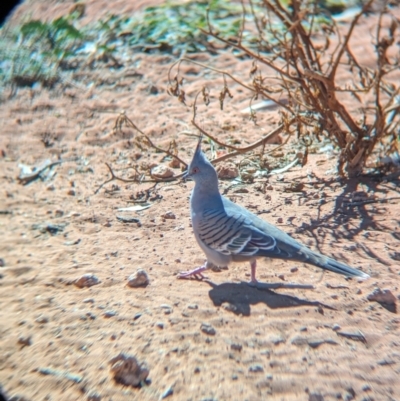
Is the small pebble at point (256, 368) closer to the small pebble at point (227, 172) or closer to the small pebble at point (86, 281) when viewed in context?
the small pebble at point (86, 281)

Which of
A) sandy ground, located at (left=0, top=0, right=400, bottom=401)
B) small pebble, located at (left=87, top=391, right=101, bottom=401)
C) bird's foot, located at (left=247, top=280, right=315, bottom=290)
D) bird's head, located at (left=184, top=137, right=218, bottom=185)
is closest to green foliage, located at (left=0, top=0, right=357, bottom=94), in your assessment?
sandy ground, located at (left=0, top=0, right=400, bottom=401)

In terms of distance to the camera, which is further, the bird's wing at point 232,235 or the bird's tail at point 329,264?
the bird's wing at point 232,235

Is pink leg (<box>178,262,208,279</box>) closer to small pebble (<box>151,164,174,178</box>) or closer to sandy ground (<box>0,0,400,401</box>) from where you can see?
sandy ground (<box>0,0,400,401</box>)

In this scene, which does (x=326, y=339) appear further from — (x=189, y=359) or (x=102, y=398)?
(x=102, y=398)

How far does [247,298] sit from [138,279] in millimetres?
769

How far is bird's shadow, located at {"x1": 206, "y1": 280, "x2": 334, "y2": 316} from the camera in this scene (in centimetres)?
440

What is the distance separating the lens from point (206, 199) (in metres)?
5.10

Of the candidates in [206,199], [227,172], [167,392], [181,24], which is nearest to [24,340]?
[167,392]

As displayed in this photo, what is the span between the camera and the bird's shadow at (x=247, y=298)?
173 inches

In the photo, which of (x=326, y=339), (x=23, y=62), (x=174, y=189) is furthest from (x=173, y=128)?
(x=326, y=339)

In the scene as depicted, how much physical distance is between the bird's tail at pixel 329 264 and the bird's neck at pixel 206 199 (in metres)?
0.80

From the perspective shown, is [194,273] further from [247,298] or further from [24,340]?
[24,340]

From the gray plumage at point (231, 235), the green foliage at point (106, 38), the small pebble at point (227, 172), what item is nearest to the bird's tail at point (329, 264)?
the gray plumage at point (231, 235)

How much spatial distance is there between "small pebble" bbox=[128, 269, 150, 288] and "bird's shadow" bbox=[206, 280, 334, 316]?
47cm
